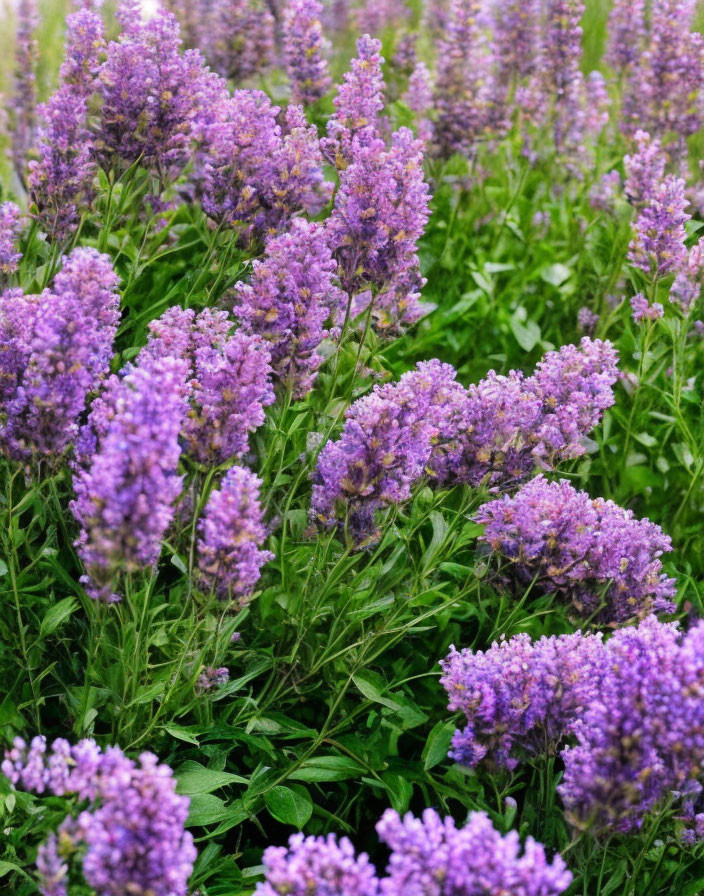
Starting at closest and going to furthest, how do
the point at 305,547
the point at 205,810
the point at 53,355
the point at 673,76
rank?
1. the point at 53,355
2. the point at 205,810
3. the point at 305,547
4. the point at 673,76

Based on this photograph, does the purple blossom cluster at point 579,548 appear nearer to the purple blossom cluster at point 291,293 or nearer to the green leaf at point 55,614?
the purple blossom cluster at point 291,293

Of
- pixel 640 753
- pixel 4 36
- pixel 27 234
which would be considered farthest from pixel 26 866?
pixel 4 36

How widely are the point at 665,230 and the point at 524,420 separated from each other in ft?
3.17

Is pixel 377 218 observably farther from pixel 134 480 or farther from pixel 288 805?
pixel 288 805

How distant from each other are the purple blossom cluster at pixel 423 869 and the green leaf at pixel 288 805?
1035 millimetres

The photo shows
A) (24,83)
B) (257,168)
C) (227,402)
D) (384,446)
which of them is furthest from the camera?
(24,83)

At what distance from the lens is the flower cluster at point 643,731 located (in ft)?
5.85

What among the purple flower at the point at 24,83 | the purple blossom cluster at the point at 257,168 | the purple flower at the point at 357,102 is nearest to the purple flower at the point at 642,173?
the purple flower at the point at 357,102

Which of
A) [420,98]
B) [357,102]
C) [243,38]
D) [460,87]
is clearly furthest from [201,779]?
[243,38]

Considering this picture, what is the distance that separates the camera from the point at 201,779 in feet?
8.27

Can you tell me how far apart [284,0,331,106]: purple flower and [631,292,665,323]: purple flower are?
61.4 inches

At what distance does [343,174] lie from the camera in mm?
2805

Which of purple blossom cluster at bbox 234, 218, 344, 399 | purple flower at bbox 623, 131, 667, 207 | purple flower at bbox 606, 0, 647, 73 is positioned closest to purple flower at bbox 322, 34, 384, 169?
purple blossom cluster at bbox 234, 218, 344, 399

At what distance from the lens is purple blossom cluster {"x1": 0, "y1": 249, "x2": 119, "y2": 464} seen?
2127mm
